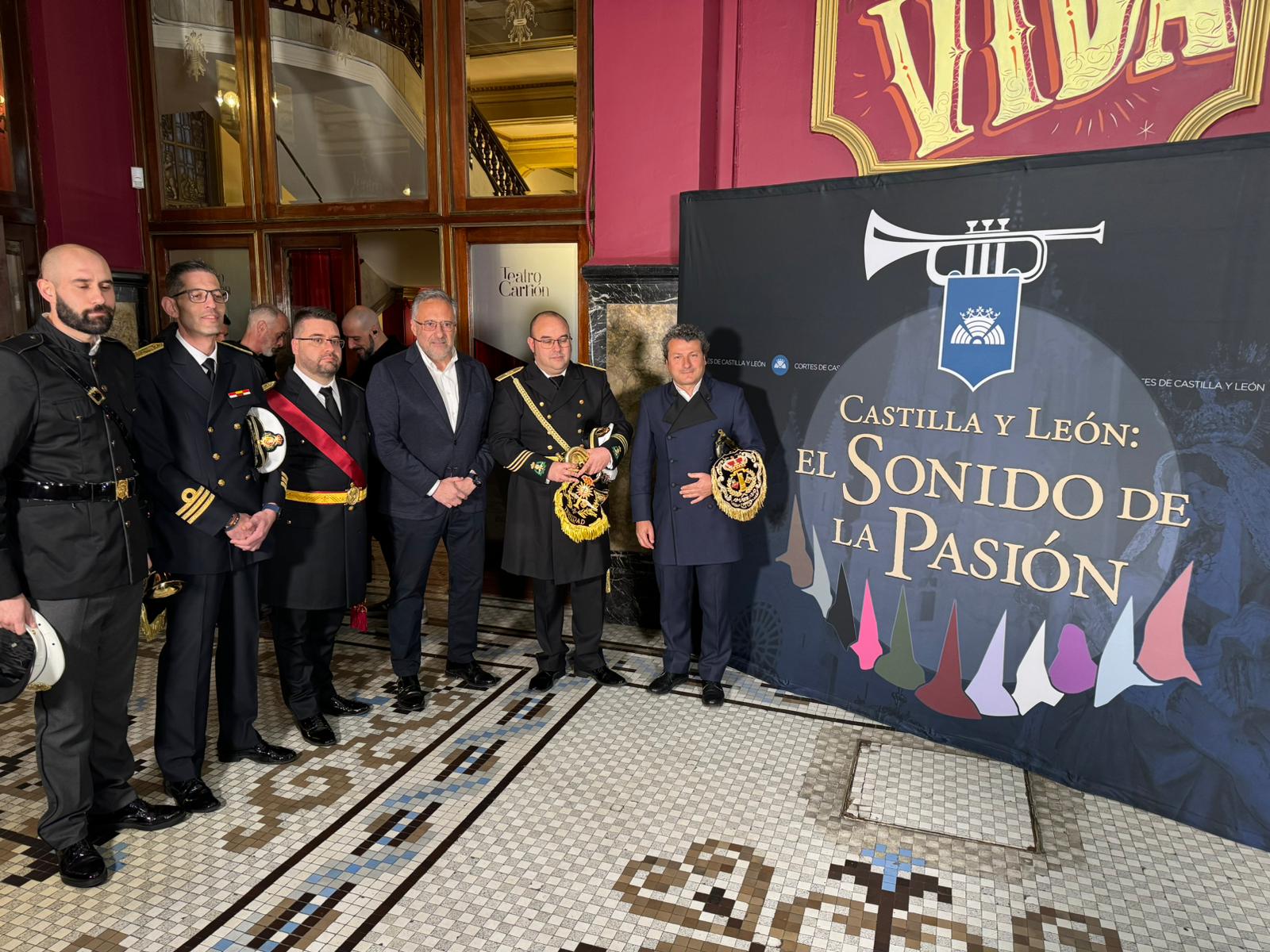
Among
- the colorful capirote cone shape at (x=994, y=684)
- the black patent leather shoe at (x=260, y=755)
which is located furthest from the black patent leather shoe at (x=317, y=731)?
the colorful capirote cone shape at (x=994, y=684)

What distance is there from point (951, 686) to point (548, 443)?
5.92 feet

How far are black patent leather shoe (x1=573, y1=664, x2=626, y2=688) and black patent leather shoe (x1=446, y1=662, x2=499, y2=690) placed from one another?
383 mm

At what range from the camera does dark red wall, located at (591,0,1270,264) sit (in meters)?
3.91

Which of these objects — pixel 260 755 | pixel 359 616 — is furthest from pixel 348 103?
pixel 260 755

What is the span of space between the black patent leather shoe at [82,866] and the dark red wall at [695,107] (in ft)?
10.4

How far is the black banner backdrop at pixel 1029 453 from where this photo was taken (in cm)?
254

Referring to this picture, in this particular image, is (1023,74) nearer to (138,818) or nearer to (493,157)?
(493,157)

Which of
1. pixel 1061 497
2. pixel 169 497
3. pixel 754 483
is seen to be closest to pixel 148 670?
pixel 169 497

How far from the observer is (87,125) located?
4805 mm

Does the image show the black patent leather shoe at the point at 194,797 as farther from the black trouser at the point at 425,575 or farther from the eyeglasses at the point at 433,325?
the eyeglasses at the point at 433,325

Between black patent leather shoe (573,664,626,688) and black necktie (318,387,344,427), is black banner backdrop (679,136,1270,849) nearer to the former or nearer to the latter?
black patent leather shoe (573,664,626,688)

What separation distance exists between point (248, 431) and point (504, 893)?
1628 millimetres

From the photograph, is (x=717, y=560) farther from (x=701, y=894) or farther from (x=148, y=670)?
(x=148, y=670)

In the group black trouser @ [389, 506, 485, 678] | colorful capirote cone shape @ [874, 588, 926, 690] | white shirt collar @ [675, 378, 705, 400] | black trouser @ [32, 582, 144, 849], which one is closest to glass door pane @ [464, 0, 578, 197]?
white shirt collar @ [675, 378, 705, 400]
